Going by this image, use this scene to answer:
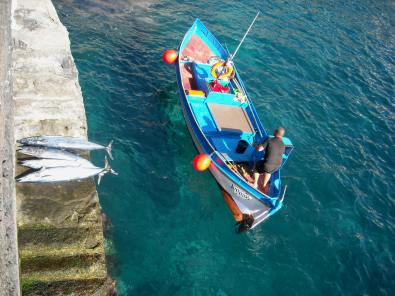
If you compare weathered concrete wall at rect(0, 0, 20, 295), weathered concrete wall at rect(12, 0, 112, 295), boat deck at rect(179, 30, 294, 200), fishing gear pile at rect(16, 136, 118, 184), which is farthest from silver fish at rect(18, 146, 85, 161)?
boat deck at rect(179, 30, 294, 200)

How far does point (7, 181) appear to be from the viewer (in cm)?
966

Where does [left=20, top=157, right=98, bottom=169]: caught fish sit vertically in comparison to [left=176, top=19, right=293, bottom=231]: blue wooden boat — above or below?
below

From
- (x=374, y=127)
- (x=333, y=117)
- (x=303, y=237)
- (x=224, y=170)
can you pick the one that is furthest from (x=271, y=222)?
(x=374, y=127)

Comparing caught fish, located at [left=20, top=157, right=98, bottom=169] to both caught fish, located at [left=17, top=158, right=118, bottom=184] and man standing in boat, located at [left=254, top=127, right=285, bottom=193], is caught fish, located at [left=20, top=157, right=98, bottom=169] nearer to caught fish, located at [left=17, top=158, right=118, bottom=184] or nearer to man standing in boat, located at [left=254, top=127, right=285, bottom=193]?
caught fish, located at [left=17, top=158, right=118, bottom=184]

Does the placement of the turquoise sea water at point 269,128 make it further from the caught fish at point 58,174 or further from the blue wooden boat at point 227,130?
the caught fish at point 58,174

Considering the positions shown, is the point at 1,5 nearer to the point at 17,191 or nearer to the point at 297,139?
the point at 17,191

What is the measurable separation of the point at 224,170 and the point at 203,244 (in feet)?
9.12

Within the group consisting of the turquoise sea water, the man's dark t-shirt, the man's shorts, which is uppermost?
the man's dark t-shirt

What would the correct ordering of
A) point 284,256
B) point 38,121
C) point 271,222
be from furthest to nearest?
point 271,222 → point 284,256 → point 38,121

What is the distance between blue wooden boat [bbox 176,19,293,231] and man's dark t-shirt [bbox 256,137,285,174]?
900 mm

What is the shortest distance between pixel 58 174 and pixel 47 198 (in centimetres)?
88

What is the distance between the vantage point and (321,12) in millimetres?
30969

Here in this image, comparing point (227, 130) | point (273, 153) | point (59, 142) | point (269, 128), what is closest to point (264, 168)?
point (273, 153)

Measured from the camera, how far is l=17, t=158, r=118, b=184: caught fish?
10984 mm
